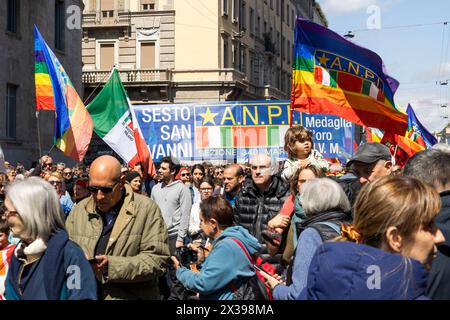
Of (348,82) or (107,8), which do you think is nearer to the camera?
(348,82)

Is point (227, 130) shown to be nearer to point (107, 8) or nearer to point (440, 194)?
point (440, 194)

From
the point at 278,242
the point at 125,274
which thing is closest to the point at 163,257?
the point at 125,274

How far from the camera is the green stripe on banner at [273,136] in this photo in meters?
15.4

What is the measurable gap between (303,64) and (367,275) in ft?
21.7

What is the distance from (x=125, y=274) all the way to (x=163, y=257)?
37 cm

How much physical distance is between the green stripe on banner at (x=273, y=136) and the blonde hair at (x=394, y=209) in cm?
1231

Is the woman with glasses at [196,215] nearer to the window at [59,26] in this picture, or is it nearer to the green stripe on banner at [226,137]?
the green stripe on banner at [226,137]

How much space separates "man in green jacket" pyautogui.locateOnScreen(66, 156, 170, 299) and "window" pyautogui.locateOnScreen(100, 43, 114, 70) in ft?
129

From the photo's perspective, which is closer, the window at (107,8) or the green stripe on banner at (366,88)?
the green stripe on banner at (366,88)

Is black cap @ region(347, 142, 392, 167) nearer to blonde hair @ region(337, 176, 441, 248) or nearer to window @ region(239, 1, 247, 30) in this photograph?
blonde hair @ region(337, 176, 441, 248)

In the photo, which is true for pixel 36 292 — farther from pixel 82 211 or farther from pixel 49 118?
pixel 49 118

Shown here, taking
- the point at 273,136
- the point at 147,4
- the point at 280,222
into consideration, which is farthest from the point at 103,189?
the point at 147,4

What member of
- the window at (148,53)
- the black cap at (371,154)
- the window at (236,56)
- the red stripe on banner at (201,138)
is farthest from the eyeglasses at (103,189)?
the window at (236,56)

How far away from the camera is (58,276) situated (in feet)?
12.3
